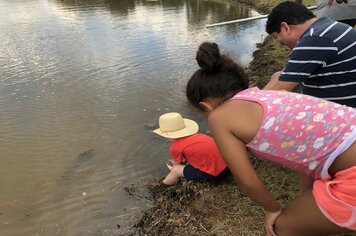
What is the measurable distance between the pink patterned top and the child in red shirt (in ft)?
5.82

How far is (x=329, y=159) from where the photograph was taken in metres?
1.64

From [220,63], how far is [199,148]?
65.6 inches

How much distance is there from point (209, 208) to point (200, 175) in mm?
417

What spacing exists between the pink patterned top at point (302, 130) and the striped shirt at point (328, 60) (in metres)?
0.76

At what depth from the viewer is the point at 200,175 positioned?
141 inches

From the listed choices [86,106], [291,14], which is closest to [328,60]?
[291,14]

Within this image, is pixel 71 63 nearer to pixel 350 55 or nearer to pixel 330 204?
pixel 350 55

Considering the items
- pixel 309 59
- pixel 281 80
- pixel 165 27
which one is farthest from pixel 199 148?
pixel 165 27

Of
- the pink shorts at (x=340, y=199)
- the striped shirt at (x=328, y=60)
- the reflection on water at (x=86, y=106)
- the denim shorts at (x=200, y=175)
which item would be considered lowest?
the reflection on water at (x=86, y=106)

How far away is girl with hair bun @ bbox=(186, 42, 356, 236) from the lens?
5.30 feet

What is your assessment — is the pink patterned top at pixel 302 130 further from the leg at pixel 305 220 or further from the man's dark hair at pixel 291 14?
the man's dark hair at pixel 291 14

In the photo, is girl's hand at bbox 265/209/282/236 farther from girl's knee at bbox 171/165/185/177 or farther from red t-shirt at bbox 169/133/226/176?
girl's knee at bbox 171/165/185/177

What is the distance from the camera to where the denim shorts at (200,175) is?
3.58m

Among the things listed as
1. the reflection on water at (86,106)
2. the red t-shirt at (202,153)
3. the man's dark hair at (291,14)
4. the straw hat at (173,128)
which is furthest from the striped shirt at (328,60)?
the reflection on water at (86,106)
